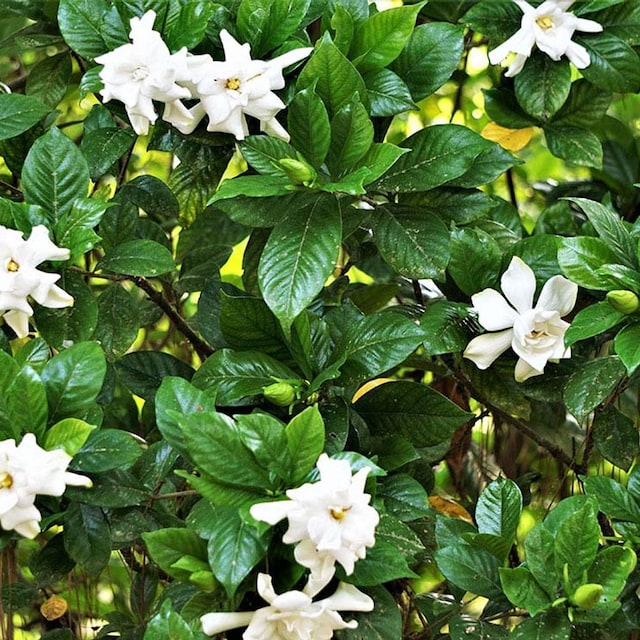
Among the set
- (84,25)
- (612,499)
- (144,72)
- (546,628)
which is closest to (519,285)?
(612,499)

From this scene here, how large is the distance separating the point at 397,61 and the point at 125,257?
0.40 metres

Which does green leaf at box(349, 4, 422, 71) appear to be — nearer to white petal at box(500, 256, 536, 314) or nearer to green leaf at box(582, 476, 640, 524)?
white petal at box(500, 256, 536, 314)

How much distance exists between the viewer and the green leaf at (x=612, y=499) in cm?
103

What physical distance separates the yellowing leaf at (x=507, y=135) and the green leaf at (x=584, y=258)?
493 millimetres

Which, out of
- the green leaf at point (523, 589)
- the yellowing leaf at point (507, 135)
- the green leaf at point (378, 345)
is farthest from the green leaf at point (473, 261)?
the yellowing leaf at point (507, 135)

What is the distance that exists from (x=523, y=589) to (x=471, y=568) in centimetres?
6

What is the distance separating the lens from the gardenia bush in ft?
2.93

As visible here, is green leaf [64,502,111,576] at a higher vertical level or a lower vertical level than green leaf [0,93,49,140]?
lower

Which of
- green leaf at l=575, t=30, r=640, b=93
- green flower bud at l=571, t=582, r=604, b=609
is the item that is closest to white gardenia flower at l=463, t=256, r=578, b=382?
green flower bud at l=571, t=582, r=604, b=609

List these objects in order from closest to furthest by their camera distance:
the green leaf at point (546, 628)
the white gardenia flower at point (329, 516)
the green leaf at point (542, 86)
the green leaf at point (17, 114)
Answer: the white gardenia flower at point (329, 516) → the green leaf at point (546, 628) → the green leaf at point (17, 114) → the green leaf at point (542, 86)

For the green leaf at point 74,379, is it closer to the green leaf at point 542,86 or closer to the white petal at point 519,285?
the white petal at point 519,285

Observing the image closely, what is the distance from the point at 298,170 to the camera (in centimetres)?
99

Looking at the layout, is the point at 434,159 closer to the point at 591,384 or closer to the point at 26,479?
the point at 591,384

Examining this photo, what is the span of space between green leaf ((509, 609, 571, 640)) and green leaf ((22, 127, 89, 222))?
24.8 inches
